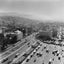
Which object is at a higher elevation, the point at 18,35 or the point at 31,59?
the point at 18,35

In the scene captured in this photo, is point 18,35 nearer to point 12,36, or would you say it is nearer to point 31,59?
point 12,36

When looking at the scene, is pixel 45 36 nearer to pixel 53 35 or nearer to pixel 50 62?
pixel 53 35

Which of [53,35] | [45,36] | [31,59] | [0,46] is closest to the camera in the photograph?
[31,59]

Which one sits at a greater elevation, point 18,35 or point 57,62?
point 18,35

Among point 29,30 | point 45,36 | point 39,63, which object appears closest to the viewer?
point 39,63

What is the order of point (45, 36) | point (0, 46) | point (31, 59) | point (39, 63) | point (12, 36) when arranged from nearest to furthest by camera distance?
point (39, 63) → point (31, 59) → point (0, 46) → point (12, 36) → point (45, 36)

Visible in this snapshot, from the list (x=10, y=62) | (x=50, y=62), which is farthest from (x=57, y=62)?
(x=10, y=62)

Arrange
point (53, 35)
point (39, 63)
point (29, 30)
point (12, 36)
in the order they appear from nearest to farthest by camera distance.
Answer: point (39, 63)
point (12, 36)
point (53, 35)
point (29, 30)

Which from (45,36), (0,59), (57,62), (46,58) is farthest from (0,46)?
(45,36)

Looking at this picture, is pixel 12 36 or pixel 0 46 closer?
pixel 0 46
